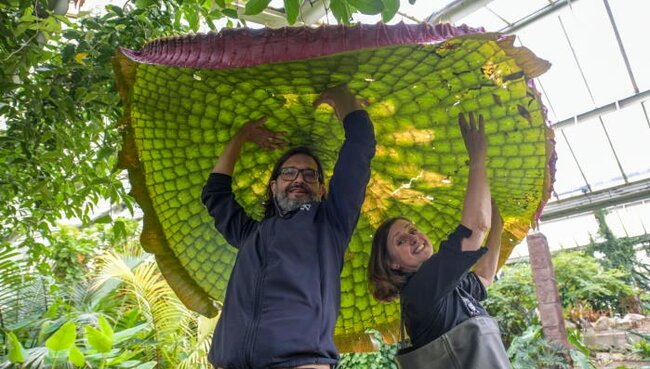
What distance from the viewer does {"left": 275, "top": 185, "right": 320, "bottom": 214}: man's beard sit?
0.89 m

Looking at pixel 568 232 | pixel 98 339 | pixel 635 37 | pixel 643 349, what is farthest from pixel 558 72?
pixel 98 339

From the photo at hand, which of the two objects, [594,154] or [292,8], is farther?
[594,154]

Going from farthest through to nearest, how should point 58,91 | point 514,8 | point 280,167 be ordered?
point 514,8 < point 58,91 < point 280,167

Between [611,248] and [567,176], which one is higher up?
[567,176]

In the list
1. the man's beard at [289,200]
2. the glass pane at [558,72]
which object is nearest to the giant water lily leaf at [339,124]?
the man's beard at [289,200]

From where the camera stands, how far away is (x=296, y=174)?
912 mm

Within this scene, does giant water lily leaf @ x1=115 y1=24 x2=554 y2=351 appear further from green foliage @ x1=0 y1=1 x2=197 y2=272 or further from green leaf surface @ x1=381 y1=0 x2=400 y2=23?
green foliage @ x1=0 y1=1 x2=197 y2=272

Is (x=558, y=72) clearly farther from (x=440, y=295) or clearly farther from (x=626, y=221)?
(x=440, y=295)

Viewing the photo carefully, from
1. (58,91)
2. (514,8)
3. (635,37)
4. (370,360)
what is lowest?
(370,360)

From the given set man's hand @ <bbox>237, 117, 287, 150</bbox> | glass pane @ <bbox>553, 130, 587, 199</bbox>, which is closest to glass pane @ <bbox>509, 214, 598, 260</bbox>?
glass pane @ <bbox>553, 130, 587, 199</bbox>

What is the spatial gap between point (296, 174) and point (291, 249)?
0.55 feet

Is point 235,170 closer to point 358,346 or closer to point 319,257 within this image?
point 319,257

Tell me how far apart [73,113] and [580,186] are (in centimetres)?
839

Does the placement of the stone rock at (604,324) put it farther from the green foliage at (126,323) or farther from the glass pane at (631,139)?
the green foliage at (126,323)
